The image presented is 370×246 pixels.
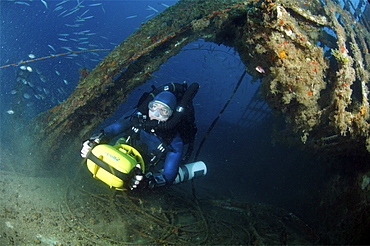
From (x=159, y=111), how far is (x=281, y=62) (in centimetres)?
279

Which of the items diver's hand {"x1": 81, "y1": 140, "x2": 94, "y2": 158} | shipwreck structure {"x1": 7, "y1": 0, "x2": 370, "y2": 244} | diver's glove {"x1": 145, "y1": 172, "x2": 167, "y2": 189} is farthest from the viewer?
diver's glove {"x1": 145, "y1": 172, "x2": 167, "y2": 189}

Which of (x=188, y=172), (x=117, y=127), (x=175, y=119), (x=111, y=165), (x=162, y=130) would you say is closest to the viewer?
(x=111, y=165)

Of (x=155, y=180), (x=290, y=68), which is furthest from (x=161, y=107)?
(x=290, y=68)

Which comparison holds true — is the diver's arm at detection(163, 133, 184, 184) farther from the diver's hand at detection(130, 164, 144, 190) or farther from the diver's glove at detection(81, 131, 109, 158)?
the diver's glove at detection(81, 131, 109, 158)

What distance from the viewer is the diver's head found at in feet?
15.8

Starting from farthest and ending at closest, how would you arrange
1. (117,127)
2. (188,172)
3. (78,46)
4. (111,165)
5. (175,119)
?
1. (78,46)
2. (188,172)
3. (117,127)
4. (175,119)
5. (111,165)

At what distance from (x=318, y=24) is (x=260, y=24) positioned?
1.25 metres

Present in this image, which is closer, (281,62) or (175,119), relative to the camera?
(281,62)

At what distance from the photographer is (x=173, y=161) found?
15.6ft

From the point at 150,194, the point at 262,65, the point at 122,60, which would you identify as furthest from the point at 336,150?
the point at 122,60

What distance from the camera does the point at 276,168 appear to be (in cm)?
1055

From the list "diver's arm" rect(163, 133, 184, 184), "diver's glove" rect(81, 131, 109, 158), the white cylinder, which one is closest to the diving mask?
"diver's arm" rect(163, 133, 184, 184)

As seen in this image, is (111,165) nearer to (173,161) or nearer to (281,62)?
(173,161)

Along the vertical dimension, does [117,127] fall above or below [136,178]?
above
